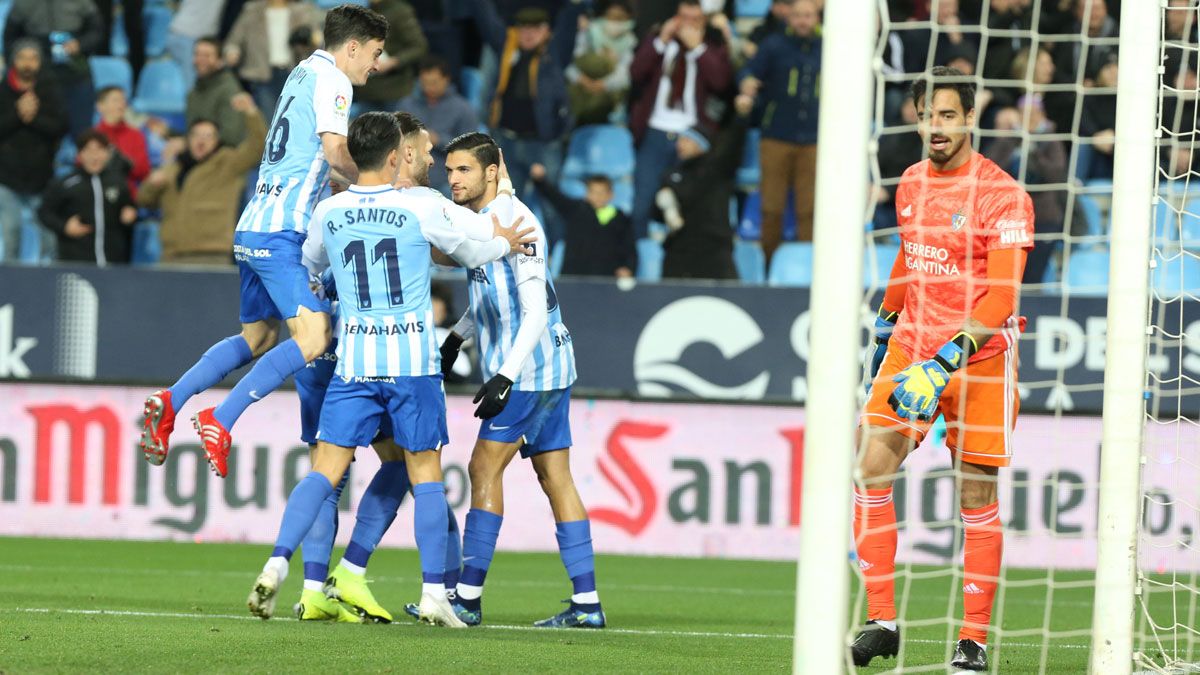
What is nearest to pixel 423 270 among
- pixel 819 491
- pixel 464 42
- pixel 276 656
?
pixel 276 656

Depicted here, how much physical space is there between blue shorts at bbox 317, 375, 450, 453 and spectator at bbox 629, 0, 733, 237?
22.0ft

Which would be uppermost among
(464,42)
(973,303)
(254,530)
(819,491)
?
(464,42)

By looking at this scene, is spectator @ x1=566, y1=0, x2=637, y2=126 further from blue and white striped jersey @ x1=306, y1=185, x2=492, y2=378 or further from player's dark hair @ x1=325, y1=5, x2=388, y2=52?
blue and white striped jersey @ x1=306, y1=185, x2=492, y2=378

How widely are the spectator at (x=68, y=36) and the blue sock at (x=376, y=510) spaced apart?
7535 mm

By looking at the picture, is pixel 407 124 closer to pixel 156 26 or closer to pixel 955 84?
pixel 955 84

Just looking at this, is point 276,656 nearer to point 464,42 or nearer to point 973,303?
point 973,303

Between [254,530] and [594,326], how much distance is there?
258 centimetres

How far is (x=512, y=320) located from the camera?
6.54 meters

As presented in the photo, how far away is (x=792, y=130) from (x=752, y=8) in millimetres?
1875

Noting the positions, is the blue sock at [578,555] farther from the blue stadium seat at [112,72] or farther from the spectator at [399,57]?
the blue stadium seat at [112,72]

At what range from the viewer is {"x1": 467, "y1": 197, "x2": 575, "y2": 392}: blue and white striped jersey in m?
6.43

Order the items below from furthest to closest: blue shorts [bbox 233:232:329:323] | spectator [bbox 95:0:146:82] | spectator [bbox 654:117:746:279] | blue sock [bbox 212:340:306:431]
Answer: spectator [bbox 95:0:146:82] → spectator [bbox 654:117:746:279] → blue shorts [bbox 233:232:329:323] → blue sock [bbox 212:340:306:431]

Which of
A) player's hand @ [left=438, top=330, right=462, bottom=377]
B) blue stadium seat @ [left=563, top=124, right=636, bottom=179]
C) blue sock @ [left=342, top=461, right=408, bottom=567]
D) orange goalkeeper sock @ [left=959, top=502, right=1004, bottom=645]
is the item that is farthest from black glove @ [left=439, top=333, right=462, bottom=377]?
blue stadium seat @ [left=563, top=124, right=636, bottom=179]

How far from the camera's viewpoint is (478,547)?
21.4 ft
